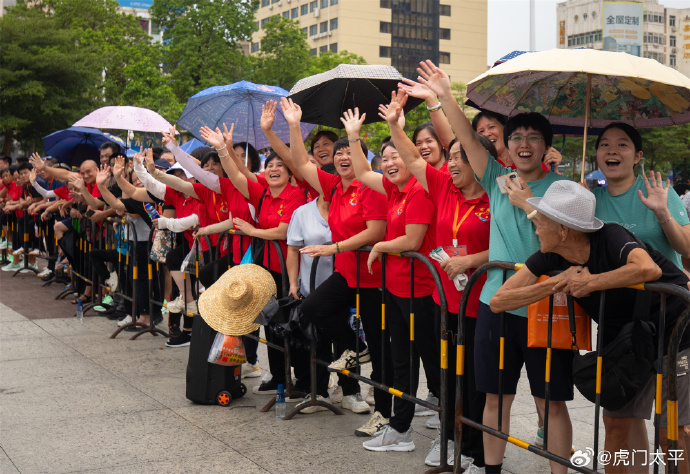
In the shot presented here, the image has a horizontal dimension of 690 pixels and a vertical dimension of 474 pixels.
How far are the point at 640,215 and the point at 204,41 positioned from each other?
4275 centimetres

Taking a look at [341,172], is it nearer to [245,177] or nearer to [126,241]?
[245,177]

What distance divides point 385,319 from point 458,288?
99cm

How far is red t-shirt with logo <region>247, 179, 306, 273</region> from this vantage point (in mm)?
6633

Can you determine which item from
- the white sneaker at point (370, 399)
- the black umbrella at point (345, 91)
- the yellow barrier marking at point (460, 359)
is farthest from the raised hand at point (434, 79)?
the white sneaker at point (370, 399)

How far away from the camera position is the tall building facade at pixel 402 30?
9194 cm

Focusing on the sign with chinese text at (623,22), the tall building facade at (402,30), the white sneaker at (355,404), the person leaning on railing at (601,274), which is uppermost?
the tall building facade at (402,30)

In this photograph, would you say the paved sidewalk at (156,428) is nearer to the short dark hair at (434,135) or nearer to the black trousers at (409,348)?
the black trousers at (409,348)

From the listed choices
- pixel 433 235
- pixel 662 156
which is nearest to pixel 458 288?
A: pixel 433 235

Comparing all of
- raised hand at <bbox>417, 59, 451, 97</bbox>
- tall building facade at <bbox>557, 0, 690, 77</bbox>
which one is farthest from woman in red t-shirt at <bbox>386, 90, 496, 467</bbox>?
tall building facade at <bbox>557, 0, 690, 77</bbox>

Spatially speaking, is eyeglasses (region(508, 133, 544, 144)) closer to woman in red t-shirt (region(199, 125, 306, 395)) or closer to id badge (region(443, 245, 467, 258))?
id badge (region(443, 245, 467, 258))

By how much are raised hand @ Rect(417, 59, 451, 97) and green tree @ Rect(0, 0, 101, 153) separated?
84.3 ft

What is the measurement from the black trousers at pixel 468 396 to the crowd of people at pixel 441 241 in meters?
0.01

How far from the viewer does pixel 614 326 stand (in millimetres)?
3715

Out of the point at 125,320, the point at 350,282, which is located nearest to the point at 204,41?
the point at 125,320
